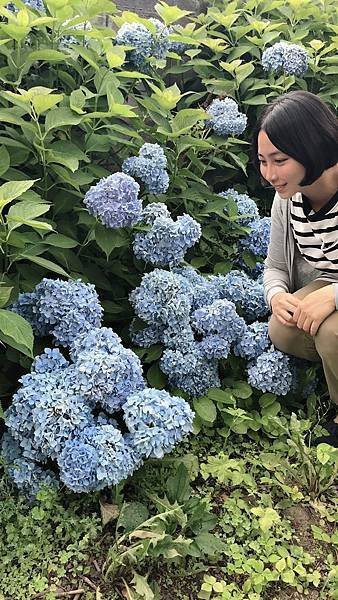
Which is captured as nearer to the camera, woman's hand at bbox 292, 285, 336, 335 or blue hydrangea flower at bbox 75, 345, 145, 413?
blue hydrangea flower at bbox 75, 345, 145, 413

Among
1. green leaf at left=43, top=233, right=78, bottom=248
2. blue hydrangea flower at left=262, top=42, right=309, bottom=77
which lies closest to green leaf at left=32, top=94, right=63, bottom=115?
green leaf at left=43, top=233, right=78, bottom=248

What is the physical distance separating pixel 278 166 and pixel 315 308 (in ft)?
1.49

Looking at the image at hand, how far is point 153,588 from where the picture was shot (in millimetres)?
1572

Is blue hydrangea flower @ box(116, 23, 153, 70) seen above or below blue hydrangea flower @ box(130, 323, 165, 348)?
above

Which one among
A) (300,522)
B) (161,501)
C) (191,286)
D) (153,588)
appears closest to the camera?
(153,588)

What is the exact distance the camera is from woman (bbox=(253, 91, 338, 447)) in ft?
5.80

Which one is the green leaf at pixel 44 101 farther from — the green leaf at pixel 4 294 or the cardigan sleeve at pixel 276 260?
the cardigan sleeve at pixel 276 260

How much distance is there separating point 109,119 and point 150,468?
122 cm

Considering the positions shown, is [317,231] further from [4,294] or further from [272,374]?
[4,294]

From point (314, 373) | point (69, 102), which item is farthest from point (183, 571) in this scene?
point (69, 102)

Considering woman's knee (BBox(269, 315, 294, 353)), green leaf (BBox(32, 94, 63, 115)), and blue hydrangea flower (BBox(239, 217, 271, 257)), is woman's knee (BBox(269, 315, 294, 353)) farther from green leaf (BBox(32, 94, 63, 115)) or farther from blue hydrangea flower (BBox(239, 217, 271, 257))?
green leaf (BBox(32, 94, 63, 115))

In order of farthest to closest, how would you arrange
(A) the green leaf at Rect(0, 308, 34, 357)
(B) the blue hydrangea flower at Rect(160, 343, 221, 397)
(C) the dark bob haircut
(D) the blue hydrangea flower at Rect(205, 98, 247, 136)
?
(D) the blue hydrangea flower at Rect(205, 98, 247, 136) → (B) the blue hydrangea flower at Rect(160, 343, 221, 397) → (C) the dark bob haircut → (A) the green leaf at Rect(0, 308, 34, 357)

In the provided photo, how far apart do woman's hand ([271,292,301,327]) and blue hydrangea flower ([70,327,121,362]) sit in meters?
0.57

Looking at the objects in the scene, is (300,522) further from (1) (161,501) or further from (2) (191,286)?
(2) (191,286)
